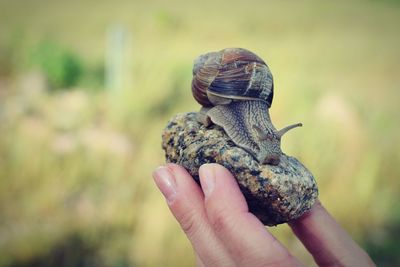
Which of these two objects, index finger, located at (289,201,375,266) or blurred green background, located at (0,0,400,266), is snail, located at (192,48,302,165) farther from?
blurred green background, located at (0,0,400,266)

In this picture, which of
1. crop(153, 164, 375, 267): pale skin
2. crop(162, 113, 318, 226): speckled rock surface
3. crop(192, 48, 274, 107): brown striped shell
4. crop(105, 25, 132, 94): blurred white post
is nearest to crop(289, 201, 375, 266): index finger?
crop(153, 164, 375, 267): pale skin

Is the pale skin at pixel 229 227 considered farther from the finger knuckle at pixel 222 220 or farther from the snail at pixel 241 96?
the snail at pixel 241 96

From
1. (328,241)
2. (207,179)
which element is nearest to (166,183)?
(207,179)

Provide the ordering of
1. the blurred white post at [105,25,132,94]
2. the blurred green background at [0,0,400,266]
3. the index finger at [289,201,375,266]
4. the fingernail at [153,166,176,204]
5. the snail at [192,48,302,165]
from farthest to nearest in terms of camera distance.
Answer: the blurred white post at [105,25,132,94], the blurred green background at [0,0,400,266], the index finger at [289,201,375,266], the snail at [192,48,302,165], the fingernail at [153,166,176,204]

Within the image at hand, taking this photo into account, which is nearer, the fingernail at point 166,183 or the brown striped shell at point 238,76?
the fingernail at point 166,183

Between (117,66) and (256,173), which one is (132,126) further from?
(256,173)

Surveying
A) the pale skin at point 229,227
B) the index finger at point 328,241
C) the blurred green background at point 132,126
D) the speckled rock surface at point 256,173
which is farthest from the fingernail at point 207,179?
the blurred green background at point 132,126

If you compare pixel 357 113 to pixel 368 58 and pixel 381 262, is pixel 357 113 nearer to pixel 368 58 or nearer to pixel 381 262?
pixel 381 262

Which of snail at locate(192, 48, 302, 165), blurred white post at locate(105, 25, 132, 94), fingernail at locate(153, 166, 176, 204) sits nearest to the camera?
fingernail at locate(153, 166, 176, 204)
